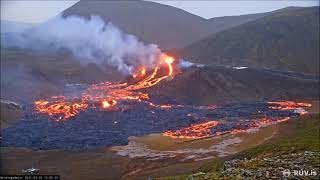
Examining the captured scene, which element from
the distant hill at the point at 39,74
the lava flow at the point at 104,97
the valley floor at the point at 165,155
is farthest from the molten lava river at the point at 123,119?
the distant hill at the point at 39,74

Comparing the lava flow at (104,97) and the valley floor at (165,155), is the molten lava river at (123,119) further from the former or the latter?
the valley floor at (165,155)

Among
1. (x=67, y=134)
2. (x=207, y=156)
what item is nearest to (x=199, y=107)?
(x=67, y=134)

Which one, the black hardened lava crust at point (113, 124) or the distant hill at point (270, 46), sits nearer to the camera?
the black hardened lava crust at point (113, 124)

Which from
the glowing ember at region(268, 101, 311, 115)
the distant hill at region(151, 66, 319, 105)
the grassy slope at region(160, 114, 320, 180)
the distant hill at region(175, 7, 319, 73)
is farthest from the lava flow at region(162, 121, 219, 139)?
the distant hill at region(175, 7, 319, 73)

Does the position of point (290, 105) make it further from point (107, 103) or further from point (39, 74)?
point (39, 74)

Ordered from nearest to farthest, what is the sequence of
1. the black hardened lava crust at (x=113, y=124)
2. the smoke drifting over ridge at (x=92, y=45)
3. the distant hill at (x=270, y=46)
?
the black hardened lava crust at (x=113, y=124), the smoke drifting over ridge at (x=92, y=45), the distant hill at (x=270, y=46)

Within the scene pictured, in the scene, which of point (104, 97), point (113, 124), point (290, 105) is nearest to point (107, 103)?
point (104, 97)
